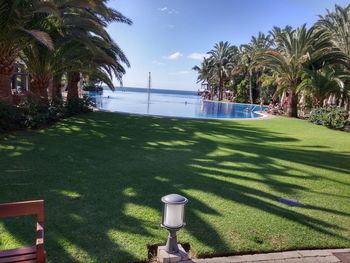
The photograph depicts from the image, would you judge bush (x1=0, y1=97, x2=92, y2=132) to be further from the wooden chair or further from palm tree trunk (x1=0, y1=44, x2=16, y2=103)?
the wooden chair

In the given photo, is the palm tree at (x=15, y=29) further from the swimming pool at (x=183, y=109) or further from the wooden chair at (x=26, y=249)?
the swimming pool at (x=183, y=109)

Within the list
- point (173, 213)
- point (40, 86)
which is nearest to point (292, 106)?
point (40, 86)

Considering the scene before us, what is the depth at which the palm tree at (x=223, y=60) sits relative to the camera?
47.6 meters

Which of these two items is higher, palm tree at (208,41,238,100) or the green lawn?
palm tree at (208,41,238,100)

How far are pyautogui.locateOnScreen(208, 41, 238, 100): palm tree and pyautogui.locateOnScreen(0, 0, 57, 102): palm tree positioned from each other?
3866 centimetres

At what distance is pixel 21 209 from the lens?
268cm

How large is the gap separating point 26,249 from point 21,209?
0.36 m

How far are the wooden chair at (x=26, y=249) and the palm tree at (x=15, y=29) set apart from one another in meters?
6.68

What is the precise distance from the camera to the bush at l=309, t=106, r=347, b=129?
16266 mm

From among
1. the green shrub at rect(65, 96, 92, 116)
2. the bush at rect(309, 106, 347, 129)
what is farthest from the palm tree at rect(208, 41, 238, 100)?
the green shrub at rect(65, 96, 92, 116)

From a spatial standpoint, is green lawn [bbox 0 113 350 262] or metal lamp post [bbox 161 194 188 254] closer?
metal lamp post [bbox 161 194 188 254]

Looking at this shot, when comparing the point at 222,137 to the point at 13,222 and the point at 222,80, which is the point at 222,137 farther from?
the point at 222,80

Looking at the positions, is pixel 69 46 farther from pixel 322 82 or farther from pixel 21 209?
pixel 322 82

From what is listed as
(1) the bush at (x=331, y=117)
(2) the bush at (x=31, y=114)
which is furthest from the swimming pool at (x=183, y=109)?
(2) the bush at (x=31, y=114)
